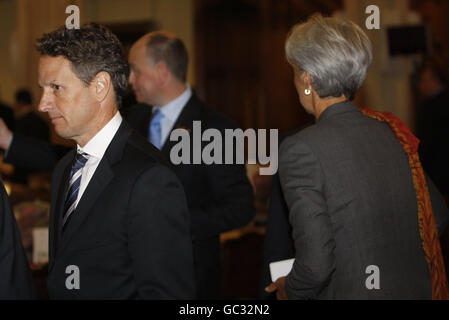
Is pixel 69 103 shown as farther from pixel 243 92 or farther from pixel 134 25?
pixel 134 25

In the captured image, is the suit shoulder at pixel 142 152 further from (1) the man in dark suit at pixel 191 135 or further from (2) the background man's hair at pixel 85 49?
(1) the man in dark suit at pixel 191 135

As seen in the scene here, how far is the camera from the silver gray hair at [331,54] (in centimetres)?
160

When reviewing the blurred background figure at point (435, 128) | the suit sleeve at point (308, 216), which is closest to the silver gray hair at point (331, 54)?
the suit sleeve at point (308, 216)

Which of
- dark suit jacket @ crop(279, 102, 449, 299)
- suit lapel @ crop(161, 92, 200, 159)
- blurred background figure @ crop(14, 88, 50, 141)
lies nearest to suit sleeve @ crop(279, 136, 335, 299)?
dark suit jacket @ crop(279, 102, 449, 299)

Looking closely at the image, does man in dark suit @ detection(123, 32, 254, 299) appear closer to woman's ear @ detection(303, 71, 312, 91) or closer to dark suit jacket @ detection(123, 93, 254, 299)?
dark suit jacket @ detection(123, 93, 254, 299)

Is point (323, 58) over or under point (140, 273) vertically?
over

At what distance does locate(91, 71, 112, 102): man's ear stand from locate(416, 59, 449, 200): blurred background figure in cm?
323

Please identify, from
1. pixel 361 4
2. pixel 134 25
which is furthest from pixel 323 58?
pixel 134 25

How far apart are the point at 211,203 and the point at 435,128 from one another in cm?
300

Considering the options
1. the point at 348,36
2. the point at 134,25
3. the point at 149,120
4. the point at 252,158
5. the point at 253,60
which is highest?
the point at 134,25

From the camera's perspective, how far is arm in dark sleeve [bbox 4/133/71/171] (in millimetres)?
2467

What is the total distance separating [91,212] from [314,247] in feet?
1.97

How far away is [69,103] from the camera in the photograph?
4.93 feet

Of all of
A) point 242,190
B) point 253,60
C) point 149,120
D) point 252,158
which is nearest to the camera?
point 242,190
